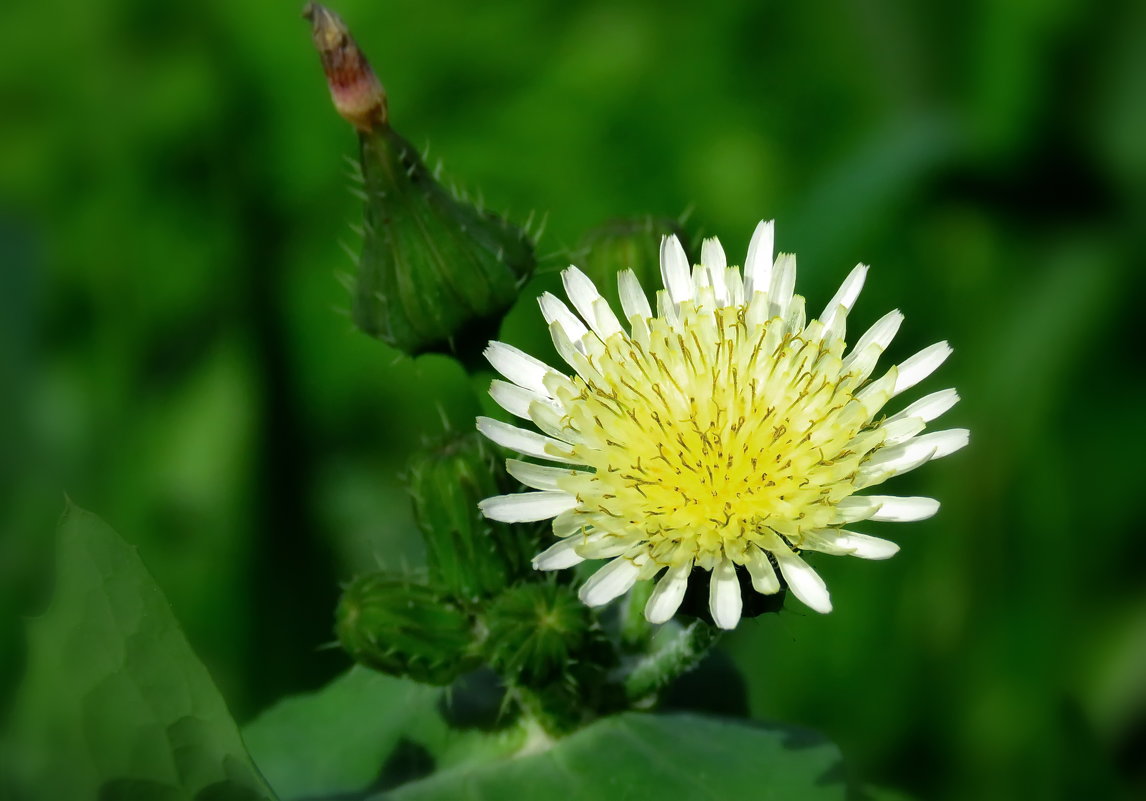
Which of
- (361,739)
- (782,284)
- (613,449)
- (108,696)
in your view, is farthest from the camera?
(361,739)

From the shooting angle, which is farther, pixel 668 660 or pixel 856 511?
A: pixel 668 660

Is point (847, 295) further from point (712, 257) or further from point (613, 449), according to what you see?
point (613, 449)

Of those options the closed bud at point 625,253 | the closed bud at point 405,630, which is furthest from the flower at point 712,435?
the closed bud at point 405,630

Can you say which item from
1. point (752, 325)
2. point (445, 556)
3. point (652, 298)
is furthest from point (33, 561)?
→ point (752, 325)

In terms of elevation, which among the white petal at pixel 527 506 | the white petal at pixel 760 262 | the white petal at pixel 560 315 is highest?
the white petal at pixel 760 262

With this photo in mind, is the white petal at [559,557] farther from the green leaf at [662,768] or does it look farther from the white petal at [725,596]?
the green leaf at [662,768]

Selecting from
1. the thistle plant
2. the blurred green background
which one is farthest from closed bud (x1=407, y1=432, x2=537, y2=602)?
the blurred green background

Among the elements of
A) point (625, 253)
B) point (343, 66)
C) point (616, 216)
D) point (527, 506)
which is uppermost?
point (616, 216)

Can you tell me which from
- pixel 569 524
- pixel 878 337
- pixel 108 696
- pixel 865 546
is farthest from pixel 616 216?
pixel 108 696
